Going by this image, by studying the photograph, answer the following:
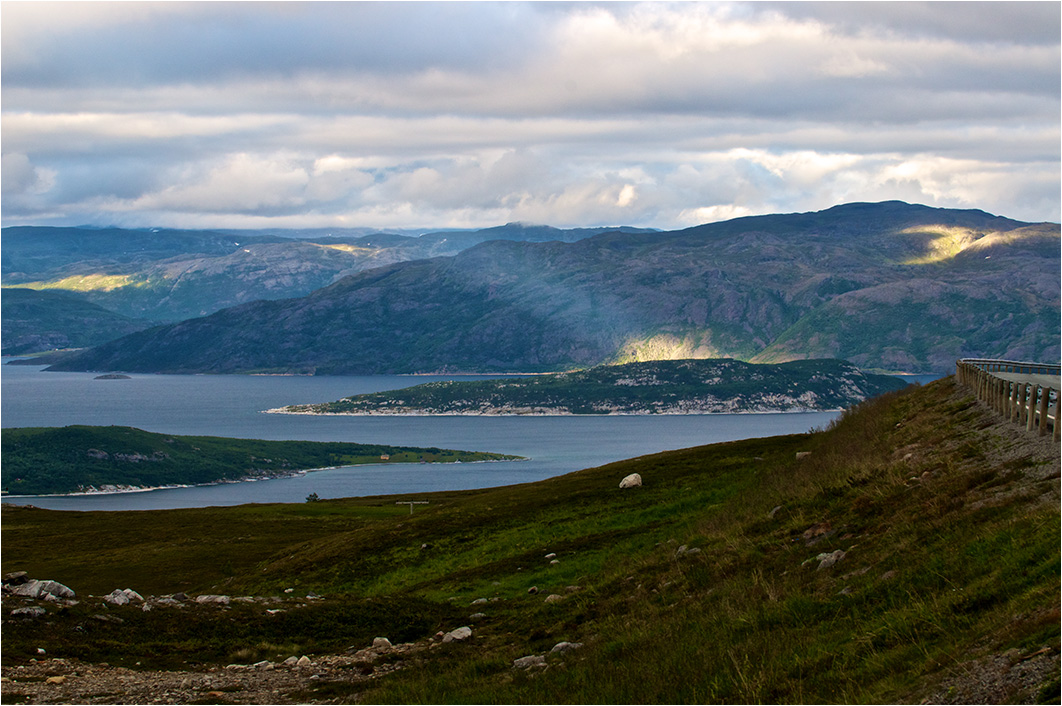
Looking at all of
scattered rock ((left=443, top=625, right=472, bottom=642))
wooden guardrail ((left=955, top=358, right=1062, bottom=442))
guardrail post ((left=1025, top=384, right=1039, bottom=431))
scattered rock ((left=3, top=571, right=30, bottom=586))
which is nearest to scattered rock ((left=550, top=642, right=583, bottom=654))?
scattered rock ((left=443, top=625, right=472, bottom=642))

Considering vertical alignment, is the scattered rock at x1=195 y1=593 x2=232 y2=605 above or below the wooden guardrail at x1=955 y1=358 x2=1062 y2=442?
below

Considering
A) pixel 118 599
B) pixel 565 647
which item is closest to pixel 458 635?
pixel 565 647

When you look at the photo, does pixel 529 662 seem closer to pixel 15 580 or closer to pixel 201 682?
pixel 201 682

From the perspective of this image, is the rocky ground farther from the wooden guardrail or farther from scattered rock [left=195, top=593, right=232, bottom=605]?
the wooden guardrail

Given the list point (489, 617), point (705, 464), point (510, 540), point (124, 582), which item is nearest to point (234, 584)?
point (124, 582)

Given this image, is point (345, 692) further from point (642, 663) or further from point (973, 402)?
point (973, 402)

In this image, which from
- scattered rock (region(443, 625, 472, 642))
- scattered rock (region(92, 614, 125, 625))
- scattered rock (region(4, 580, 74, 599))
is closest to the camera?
scattered rock (region(92, 614, 125, 625))
